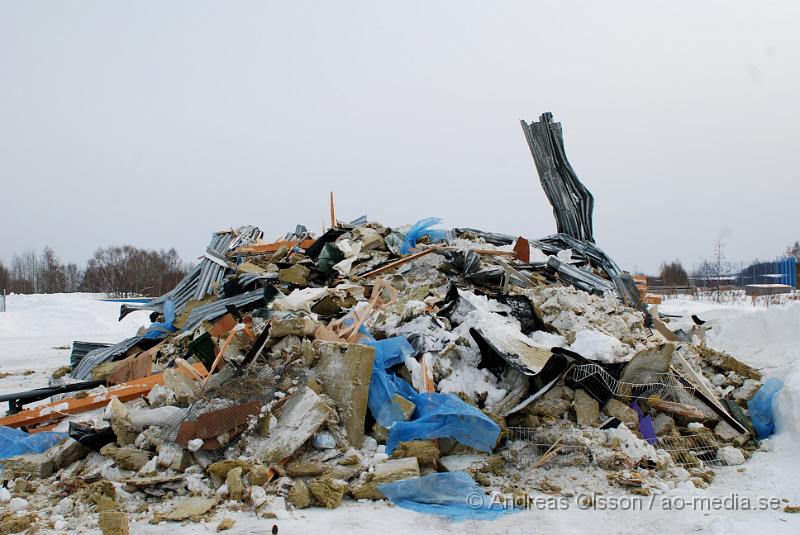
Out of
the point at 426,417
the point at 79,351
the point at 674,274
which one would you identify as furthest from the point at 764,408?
the point at 674,274

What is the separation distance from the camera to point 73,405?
5.58 metres

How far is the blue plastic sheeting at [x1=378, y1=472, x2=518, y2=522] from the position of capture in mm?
3734

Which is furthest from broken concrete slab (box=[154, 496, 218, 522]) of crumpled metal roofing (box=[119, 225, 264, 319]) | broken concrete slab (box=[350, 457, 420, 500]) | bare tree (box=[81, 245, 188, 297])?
bare tree (box=[81, 245, 188, 297])

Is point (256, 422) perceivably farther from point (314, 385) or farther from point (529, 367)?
point (529, 367)

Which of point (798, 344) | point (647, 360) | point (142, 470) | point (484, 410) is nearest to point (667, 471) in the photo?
point (647, 360)

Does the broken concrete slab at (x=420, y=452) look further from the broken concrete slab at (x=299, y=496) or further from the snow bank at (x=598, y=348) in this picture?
the snow bank at (x=598, y=348)

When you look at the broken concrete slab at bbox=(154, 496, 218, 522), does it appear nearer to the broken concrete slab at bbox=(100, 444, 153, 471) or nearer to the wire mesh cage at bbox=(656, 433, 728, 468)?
the broken concrete slab at bbox=(100, 444, 153, 471)

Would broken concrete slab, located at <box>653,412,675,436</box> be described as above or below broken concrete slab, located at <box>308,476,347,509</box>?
above

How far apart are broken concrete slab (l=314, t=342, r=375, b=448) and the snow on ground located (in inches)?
245

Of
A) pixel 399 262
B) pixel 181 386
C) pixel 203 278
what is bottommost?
pixel 181 386

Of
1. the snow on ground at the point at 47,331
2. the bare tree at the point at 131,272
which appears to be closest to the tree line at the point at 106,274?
the bare tree at the point at 131,272

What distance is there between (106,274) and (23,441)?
46.5m

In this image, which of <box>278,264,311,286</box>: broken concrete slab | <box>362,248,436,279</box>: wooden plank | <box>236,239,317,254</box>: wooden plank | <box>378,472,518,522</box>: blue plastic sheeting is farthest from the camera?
<box>236,239,317,254</box>: wooden plank

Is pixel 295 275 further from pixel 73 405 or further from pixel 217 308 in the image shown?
pixel 73 405
